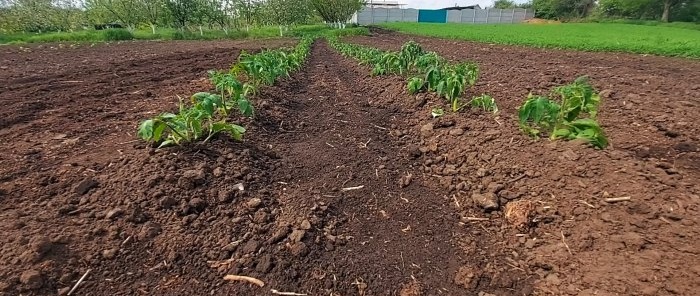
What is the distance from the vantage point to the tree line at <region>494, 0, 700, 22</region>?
53469 millimetres

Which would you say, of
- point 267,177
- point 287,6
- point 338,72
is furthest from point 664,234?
point 287,6

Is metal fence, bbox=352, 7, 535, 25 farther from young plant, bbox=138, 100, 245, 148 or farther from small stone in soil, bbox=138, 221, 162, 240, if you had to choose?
small stone in soil, bbox=138, 221, 162, 240

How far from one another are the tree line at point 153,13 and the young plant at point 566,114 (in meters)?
35.7

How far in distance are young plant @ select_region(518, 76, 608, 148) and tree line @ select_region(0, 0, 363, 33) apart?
117ft

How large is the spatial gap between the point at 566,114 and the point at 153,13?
3969 centimetres

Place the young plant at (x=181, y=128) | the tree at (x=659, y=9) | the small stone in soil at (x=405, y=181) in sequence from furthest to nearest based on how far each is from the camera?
the tree at (x=659, y=9), the small stone in soil at (x=405, y=181), the young plant at (x=181, y=128)

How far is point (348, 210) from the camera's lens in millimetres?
2822

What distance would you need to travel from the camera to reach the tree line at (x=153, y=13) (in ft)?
111

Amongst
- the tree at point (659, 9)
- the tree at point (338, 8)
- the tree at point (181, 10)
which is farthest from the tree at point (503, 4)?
the tree at point (181, 10)

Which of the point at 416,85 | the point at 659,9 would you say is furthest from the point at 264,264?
the point at 659,9

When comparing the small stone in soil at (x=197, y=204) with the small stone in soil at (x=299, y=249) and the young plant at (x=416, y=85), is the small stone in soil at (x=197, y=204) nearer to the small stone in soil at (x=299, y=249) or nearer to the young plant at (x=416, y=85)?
the small stone in soil at (x=299, y=249)

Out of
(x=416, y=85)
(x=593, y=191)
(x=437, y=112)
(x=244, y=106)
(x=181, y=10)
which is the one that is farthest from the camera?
(x=181, y=10)

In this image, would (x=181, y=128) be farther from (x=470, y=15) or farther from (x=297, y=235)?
(x=470, y=15)

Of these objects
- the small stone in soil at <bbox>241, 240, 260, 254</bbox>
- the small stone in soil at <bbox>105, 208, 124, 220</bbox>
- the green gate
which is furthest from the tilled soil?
the green gate
